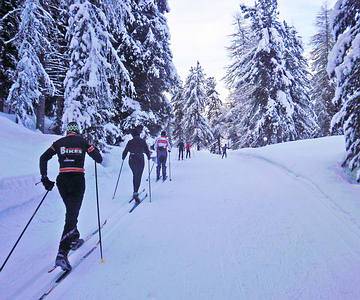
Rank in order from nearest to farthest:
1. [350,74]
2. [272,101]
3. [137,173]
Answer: [350,74] < [137,173] < [272,101]

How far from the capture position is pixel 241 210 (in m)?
8.71

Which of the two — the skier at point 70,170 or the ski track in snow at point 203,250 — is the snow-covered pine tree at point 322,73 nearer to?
the ski track in snow at point 203,250

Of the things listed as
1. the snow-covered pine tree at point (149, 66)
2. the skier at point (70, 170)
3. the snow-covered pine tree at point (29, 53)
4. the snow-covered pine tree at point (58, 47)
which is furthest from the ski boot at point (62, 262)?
the snow-covered pine tree at point (149, 66)

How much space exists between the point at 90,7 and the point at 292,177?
406 inches

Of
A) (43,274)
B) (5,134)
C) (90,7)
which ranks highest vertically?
(90,7)

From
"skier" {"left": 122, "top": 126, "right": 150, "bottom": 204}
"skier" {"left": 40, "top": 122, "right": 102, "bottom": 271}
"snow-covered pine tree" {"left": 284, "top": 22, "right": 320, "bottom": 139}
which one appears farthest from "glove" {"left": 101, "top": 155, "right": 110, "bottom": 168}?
"snow-covered pine tree" {"left": 284, "top": 22, "right": 320, "bottom": 139}

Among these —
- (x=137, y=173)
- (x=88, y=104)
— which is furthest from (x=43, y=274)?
(x=88, y=104)

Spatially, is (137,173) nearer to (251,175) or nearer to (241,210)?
(241,210)

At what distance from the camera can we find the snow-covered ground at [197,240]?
4520 mm

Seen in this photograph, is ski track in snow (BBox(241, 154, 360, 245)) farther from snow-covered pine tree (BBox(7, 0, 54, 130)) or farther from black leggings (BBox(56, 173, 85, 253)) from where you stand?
snow-covered pine tree (BBox(7, 0, 54, 130))

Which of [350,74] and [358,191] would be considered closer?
[358,191]

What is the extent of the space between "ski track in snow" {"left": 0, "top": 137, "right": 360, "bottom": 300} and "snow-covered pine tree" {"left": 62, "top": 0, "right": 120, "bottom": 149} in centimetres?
464

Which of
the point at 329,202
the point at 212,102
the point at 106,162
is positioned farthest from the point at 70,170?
the point at 212,102

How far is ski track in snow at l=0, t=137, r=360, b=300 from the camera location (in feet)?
14.6
